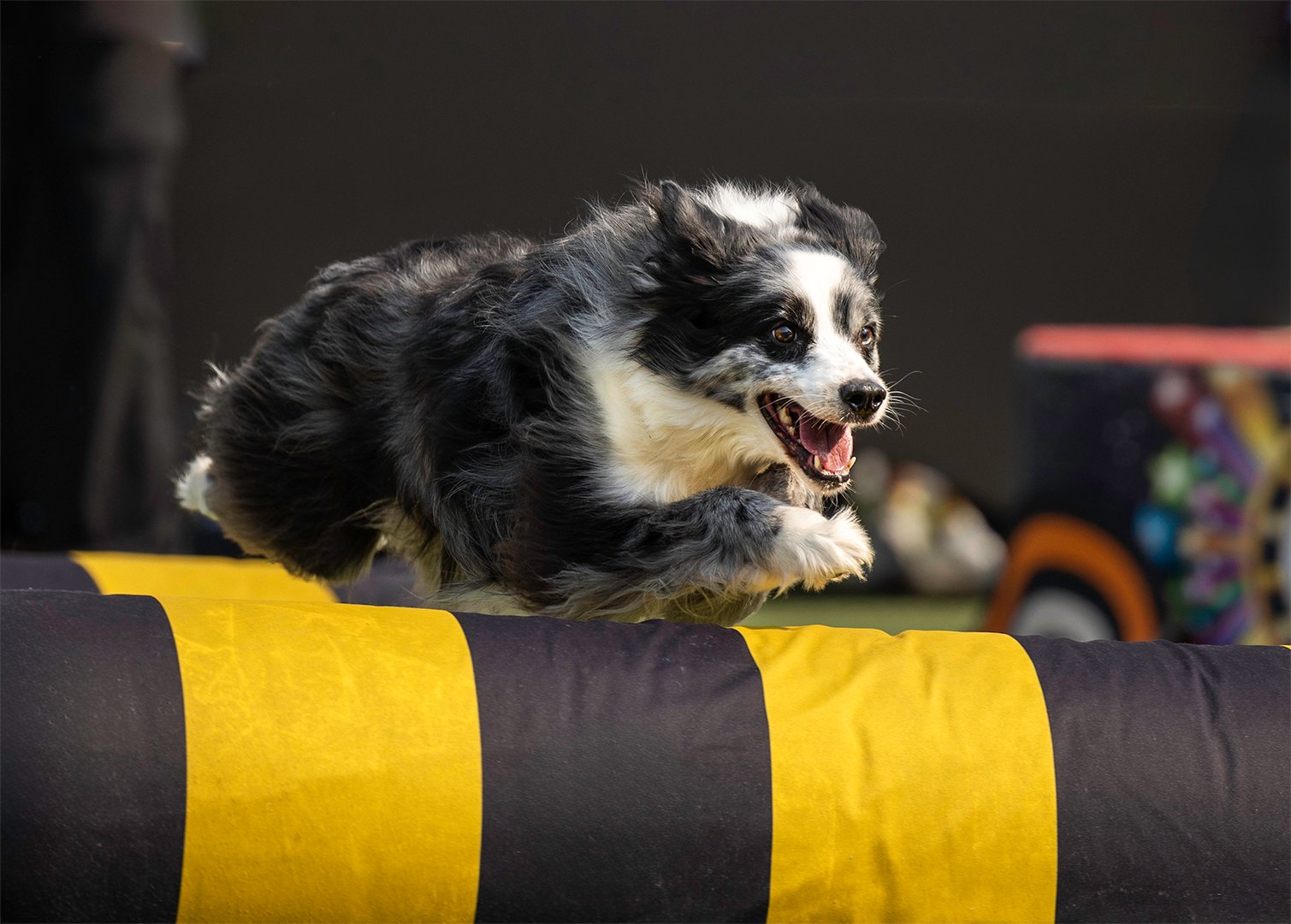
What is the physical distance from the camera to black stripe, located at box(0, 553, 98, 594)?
4125 mm

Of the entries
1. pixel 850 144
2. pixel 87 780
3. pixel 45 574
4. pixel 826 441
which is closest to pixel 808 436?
pixel 826 441

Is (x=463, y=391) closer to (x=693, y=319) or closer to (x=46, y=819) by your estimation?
(x=693, y=319)

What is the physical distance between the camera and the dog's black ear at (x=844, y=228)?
3.02 m

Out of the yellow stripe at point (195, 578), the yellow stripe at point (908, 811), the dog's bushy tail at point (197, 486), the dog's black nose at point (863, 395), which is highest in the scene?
the dog's black nose at point (863, 395)

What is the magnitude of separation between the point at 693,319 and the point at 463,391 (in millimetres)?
527

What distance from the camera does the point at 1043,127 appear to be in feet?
23.6

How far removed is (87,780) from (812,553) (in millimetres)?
1290

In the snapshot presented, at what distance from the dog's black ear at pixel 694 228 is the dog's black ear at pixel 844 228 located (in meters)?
0.22

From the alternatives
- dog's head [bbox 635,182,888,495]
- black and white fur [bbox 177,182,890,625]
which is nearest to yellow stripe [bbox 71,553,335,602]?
black and white fur [bbox 177,182,890,625]

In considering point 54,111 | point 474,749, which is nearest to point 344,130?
point 54,111

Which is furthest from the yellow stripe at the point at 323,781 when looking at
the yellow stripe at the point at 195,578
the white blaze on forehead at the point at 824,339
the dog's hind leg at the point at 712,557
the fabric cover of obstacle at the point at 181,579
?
the yellow stripe at the point at 195,578

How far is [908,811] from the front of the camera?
217cm

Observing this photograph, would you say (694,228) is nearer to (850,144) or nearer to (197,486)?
(197,486)

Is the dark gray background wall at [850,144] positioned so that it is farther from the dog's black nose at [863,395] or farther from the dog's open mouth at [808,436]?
the dog's black nose at [863,395]
